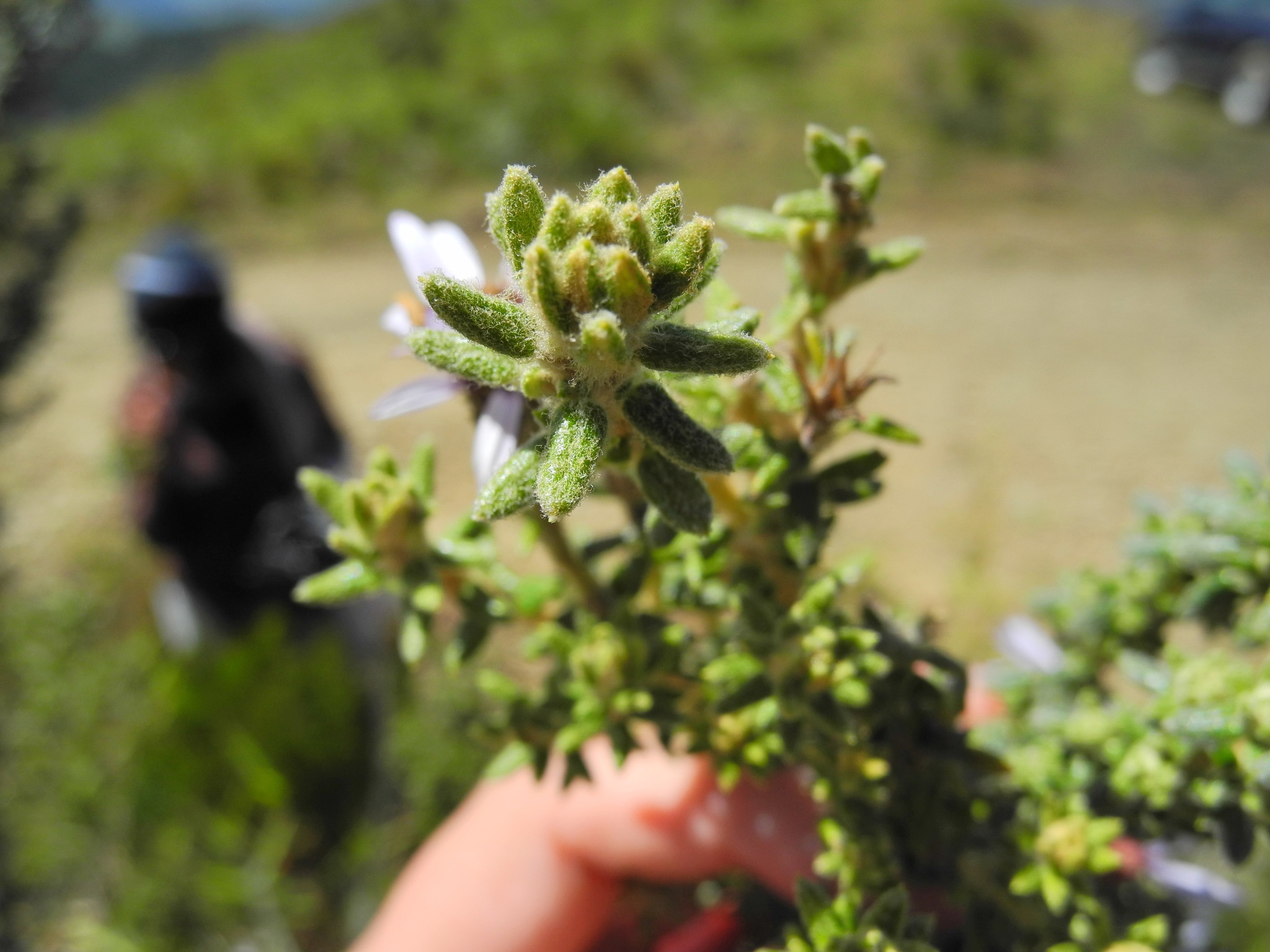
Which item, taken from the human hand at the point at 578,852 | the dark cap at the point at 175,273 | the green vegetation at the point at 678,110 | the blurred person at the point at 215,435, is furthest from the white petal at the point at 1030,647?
the green vegetation at the point at 678,110

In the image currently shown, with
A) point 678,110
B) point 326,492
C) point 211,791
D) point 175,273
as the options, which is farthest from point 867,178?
point 678,110

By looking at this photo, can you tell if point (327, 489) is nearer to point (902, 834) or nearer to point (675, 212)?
point (675, 212)

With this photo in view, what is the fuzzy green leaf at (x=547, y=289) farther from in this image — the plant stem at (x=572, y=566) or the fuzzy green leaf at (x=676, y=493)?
the plant stem at (x=572, y=566)

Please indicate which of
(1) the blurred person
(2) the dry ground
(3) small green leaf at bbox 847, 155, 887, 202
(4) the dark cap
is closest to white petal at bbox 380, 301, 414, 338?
(3) small green leaf at bbox 847, 155, 887, 202

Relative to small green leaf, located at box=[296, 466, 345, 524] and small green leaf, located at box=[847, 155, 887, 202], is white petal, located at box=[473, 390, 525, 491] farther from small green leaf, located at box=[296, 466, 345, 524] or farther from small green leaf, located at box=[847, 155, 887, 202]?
small green leaf, located at box=[847, 155, 887, 202]

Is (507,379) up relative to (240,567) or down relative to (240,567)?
up

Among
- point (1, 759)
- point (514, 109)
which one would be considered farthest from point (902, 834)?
point (514, 109)
